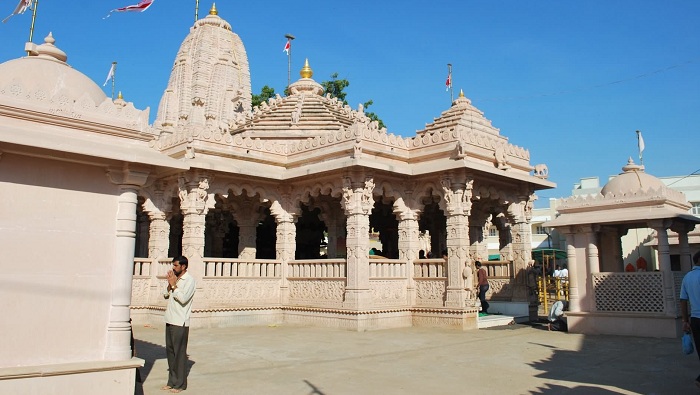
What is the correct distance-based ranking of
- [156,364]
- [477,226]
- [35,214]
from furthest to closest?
[477,226] → [156,364] → [35,214]

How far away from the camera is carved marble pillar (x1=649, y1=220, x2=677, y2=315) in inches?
439

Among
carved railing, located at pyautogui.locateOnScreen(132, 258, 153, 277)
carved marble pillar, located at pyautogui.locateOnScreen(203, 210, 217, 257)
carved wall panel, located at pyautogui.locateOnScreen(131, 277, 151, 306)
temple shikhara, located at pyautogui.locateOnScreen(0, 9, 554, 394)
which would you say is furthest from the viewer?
carved marble pillar, located at pyautogui.locateOnScreen(203, 210, 217, 257)

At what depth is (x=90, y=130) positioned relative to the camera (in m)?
6.28

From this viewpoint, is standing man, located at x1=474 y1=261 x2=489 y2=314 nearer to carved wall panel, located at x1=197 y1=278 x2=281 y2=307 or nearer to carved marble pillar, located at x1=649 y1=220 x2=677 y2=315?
carved marble pillar, located at x1=649 y1=220 x2=677 y2=315

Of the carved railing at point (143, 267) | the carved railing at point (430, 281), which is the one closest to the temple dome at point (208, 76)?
the carved railing at point (143, 267)

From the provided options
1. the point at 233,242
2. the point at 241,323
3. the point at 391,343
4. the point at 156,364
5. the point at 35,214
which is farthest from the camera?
the point at 233,242

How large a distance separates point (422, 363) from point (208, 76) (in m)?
27.8

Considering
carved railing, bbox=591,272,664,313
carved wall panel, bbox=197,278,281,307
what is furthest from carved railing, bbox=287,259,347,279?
carved railing, bbox=591,272,664,313

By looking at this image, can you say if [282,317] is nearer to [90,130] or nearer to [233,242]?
[233,242]

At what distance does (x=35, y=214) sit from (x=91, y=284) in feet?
3.04

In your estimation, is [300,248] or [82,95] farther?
[300,248]

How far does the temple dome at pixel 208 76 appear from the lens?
1243 inches

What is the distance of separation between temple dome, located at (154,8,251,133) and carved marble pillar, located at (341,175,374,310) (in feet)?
59.0

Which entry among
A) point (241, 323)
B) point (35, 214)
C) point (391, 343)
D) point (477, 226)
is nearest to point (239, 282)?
point (241, 323)
